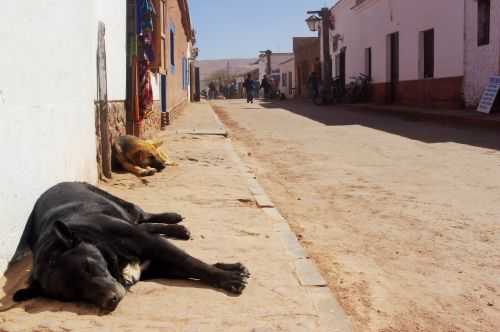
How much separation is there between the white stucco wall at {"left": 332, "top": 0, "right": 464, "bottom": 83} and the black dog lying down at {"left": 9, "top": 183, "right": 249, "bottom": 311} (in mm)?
15225

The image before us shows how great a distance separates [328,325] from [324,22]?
27034mm

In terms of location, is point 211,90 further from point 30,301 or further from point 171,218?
point 30,301

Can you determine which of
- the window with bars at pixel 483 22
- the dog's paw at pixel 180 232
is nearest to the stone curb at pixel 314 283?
the dog's paw at pixel 180 232

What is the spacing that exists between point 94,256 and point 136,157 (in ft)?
14.0

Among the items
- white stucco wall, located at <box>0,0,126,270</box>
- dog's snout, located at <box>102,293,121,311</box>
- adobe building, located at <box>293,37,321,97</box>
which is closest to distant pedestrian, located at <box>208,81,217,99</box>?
adobe building, located at <box>293,37,321,97</box>

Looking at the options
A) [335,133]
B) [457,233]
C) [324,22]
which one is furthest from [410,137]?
[324,22]

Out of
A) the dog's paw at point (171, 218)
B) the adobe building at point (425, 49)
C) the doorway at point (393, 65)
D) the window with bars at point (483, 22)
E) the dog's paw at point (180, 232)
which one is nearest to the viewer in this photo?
the dog's paw at point (180, 232)

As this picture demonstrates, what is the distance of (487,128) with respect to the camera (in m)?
13.1

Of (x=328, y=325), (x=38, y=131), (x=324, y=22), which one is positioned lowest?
(x=328, y=325)

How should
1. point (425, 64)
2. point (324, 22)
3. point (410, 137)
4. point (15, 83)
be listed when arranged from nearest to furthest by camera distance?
point (15, 83) → point (410, 137) → point (425, 64) → point (324, 22)

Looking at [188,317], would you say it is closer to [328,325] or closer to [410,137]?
[328,325]

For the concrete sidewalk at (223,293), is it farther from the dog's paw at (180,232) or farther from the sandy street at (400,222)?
the sandy street at (400,222)

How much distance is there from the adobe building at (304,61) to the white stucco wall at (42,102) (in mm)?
33121

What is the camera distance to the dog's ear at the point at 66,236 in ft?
10.1
